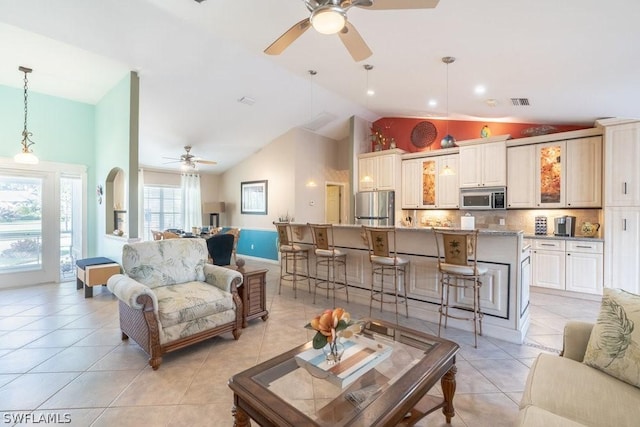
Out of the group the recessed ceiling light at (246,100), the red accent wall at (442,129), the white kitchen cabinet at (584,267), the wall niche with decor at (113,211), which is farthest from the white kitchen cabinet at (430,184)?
the wall niche with decor at (113,211)

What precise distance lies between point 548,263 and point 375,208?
3.07 meters

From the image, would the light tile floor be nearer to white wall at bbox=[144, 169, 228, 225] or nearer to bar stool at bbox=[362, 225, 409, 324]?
bar stool at bbox=[362, 225, 409, 324]

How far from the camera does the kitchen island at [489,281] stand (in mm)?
2898

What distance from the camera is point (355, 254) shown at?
416 cm

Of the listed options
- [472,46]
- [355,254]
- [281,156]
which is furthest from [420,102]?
[281,156]

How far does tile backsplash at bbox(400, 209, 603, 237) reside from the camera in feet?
14.9

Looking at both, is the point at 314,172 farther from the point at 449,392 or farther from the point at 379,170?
the point at 449,392

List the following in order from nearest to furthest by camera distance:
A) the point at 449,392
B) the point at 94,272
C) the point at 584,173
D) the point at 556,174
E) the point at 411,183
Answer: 1. the point at 449,392
2. the point at 94,272
3. the point at 584,173
4. the point at 556,174
5. the point at 411,183

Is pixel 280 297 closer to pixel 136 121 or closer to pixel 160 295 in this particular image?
pixel 160 295

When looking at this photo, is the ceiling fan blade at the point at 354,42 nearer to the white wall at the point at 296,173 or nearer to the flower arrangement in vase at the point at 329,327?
the flower arrangement in vase at the point at 329,327

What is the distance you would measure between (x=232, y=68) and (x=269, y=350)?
4.03 meters

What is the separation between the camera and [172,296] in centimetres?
268

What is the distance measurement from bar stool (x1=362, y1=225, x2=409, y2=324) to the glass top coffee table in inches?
60.1

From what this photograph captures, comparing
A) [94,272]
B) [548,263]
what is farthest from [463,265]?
[94,272]
